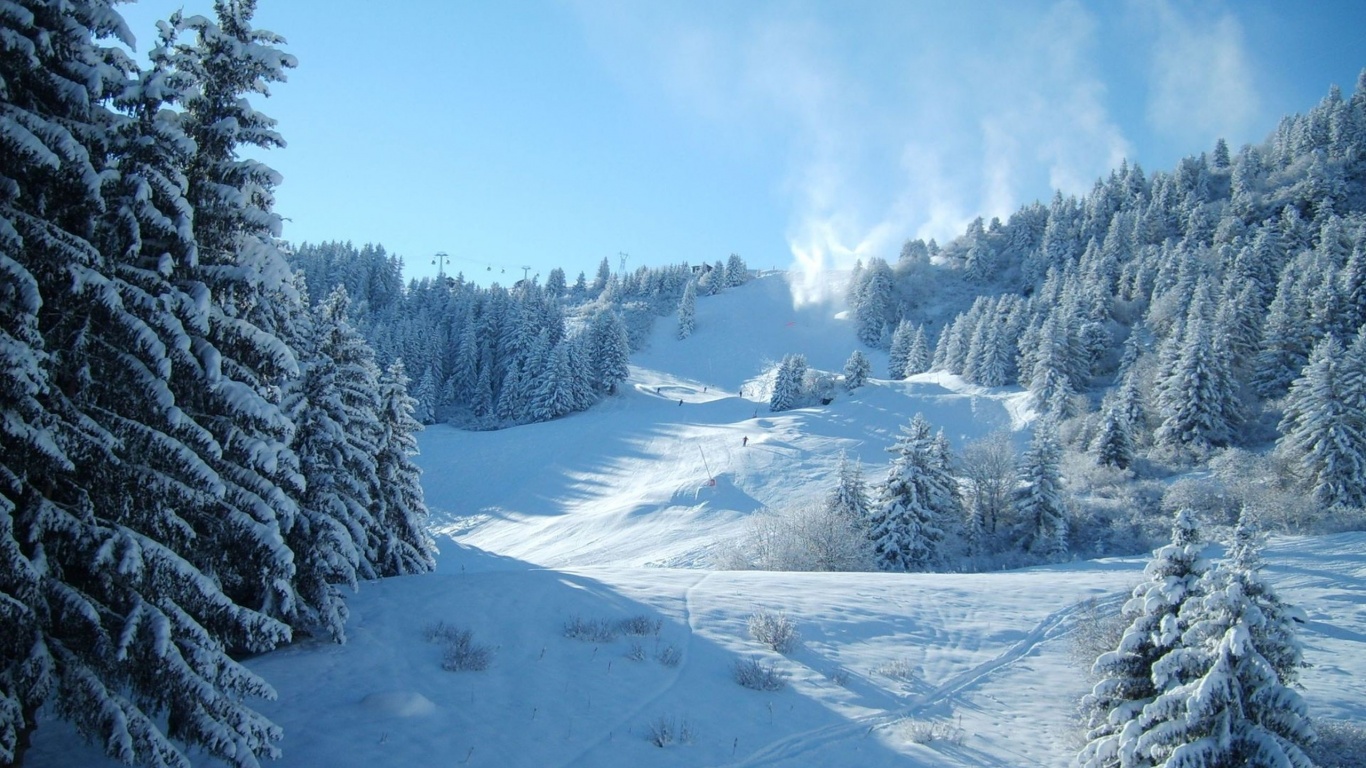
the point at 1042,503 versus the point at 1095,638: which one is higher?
the point at 1042,503

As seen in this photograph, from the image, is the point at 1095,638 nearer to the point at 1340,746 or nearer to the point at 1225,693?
the point at 1340,746

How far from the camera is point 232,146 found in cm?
952

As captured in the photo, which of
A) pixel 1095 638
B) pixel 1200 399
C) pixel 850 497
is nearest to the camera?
pixel 1095 638

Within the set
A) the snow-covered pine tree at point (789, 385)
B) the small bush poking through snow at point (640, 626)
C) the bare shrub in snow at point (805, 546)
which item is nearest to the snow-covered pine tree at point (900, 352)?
the snow-covered pine tree at point (789, 385)

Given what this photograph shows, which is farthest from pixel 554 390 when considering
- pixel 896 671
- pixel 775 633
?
pixel 896 671

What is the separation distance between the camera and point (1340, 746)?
35.2 feet

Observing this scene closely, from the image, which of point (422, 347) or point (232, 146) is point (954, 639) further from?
point (422, 347)

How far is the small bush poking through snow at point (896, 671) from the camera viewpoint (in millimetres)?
14141

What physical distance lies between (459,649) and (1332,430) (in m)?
44.0

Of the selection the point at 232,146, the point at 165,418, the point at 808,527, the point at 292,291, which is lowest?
the point at 808,527

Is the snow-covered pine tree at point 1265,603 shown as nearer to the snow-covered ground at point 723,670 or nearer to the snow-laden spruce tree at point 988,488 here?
the snow-covered ground at point 723,670

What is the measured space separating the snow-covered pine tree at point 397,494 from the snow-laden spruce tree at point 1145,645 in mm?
17954

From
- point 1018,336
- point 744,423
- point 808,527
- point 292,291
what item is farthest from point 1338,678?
point 1018,336

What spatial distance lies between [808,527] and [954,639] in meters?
15.5
